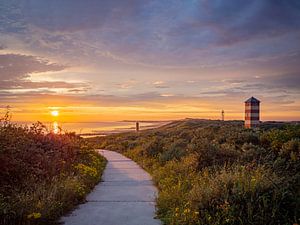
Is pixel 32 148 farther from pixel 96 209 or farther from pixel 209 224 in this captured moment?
pixel 209 224

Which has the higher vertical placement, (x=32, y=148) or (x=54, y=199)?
(x=32, y=148)

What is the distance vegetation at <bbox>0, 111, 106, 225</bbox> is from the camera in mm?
6551

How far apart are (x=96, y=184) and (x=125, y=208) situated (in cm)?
308

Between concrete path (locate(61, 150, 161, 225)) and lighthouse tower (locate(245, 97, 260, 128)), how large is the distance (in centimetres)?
1063

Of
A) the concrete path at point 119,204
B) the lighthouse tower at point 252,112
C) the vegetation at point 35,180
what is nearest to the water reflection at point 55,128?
the vegetation at point 35,180

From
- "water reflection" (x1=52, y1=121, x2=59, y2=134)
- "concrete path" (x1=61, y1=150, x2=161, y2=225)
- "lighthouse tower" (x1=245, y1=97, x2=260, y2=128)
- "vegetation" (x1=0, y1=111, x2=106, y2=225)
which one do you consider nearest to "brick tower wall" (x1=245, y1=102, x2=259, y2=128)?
"lighthouse tower" (x1=245, y1=97, x2=260, y2=128)

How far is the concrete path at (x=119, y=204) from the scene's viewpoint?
689cm

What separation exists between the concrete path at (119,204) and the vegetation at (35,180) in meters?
0.30

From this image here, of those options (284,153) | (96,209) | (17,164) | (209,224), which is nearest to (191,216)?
(209,224)

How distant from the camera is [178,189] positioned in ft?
26.7

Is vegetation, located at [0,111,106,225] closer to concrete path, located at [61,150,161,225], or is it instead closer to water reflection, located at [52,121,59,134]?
concrete path, located at [61,150,161,225]

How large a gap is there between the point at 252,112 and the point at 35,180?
15171 mm

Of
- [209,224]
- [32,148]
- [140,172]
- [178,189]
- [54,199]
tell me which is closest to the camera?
[209,224]

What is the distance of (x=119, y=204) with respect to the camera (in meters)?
8.11
